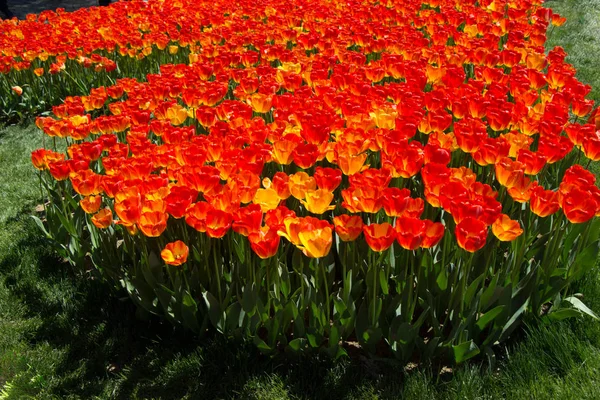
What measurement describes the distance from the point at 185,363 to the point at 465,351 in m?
1.28

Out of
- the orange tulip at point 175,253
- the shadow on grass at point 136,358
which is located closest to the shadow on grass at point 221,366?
the shadow on grass at point 136,358

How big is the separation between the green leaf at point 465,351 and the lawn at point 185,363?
1.9 inches

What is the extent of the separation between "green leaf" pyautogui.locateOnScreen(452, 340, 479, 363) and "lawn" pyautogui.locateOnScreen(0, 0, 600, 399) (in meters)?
0.05

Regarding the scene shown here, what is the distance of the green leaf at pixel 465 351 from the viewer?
2.40 metres

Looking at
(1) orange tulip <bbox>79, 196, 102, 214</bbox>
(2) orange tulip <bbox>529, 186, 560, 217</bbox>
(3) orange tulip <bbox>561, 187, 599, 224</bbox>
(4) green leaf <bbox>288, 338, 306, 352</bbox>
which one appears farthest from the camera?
(1) orange tulip <bbox>79, 196, 102, 214</bbox>

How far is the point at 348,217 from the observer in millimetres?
2367

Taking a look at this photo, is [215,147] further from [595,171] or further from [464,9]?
[464,9]

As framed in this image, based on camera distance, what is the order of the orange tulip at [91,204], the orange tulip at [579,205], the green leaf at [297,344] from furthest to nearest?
the orange tulip at [91,204]
the green leaf at [297,344]
the orange tulip at [579,205]

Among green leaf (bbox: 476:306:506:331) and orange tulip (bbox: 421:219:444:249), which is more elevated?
orange tulip (bbox: 421:219:444:249)

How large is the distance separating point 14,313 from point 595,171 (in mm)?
4008

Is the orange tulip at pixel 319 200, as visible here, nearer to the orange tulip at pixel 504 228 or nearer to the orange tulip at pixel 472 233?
the orange tulip at pixel 472 233

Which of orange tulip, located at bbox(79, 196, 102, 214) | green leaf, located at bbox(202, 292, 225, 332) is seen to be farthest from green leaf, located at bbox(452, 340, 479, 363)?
orange tulip, located at bbox(79, 196, 102, 214)

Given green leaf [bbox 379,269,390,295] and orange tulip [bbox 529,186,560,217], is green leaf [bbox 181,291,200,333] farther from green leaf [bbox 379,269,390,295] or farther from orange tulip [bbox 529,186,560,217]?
orange tulip [bbox 529,186,560,217]

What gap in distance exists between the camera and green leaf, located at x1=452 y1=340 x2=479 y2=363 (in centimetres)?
240
